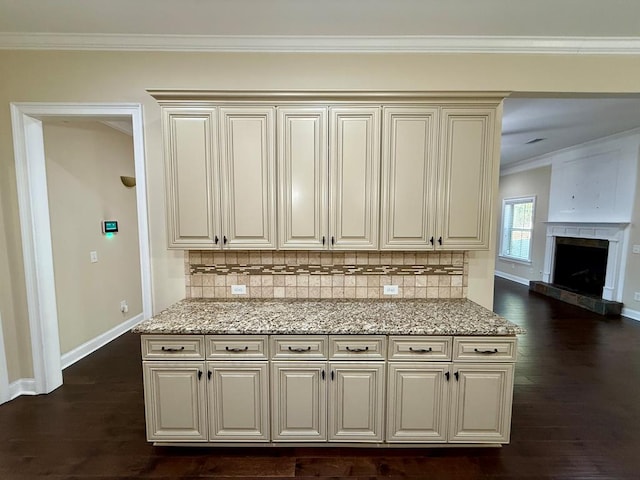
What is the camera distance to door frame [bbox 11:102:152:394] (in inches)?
90.3

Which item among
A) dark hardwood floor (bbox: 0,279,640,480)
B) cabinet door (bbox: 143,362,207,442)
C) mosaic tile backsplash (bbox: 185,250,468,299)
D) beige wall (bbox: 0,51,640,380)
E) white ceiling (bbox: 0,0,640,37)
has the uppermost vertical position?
white ceiling (bbox: 0,0,640,37)

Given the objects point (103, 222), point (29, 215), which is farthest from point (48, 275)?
point (103, 222)

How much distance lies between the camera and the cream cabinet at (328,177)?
205 cm

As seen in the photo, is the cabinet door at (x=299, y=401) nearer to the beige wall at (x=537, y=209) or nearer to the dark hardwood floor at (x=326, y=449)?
the dark hardwood floor at (x=326, y=449)

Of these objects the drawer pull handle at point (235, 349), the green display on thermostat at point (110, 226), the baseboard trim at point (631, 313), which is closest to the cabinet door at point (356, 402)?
the drawer pull handle at point (235, 349)

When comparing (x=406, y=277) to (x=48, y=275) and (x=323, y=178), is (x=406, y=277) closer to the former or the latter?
(x=323, y=178)

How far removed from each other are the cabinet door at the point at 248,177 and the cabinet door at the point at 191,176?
0.30 ft

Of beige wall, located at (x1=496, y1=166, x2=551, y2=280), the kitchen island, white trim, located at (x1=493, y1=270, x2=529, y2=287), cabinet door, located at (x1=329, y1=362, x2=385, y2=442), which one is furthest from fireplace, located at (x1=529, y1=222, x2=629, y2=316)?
cabinet door, located at (x1=329, y1=362, x2=385, y2=442)

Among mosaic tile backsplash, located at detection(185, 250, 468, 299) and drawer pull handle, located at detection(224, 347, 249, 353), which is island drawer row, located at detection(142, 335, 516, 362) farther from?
mosaic tile backsplash, located at detection(185, 250, 468, 299)

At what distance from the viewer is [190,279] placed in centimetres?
242

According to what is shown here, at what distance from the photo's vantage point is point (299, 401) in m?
1.90

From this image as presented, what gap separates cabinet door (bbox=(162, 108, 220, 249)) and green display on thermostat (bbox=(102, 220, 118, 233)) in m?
2.19

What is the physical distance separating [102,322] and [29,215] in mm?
1721

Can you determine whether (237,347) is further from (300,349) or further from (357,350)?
(357,350)
